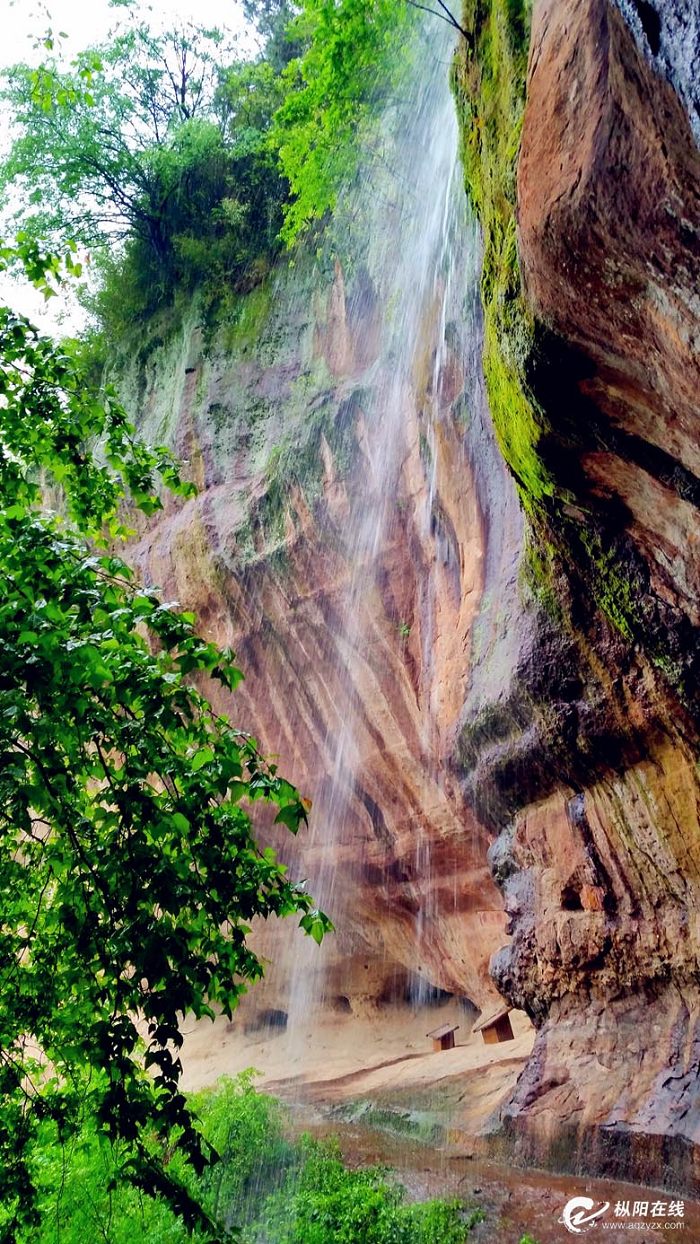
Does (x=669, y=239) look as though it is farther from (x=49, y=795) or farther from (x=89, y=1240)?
(x=89, y=1240)

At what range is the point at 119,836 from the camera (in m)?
3.43

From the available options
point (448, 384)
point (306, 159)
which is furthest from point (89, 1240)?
point (306, 159)

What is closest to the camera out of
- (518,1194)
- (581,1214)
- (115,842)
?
(115,842)

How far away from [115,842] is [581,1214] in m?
5.85

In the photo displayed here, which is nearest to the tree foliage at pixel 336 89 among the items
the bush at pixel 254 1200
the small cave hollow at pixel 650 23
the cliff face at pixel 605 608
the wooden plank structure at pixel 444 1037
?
the cliff face at pixel 605 608

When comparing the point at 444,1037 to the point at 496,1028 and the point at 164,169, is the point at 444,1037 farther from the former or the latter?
the point at 164,169

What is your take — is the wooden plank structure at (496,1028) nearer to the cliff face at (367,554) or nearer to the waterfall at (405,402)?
the cliff face at (367,554)

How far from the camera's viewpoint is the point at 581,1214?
22.2ft

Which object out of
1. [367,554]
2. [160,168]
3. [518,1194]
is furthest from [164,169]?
[518,1194]

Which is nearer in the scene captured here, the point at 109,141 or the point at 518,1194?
the point at 518,1194

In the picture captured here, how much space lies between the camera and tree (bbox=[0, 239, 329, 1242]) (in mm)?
3066

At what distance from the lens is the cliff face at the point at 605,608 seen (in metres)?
3.86

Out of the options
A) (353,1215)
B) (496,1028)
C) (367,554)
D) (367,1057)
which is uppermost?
(367,554)

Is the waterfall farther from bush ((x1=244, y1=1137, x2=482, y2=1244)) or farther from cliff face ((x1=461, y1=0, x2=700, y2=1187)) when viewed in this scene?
bush ((x1=244, y1=1137, x2=482, y2=1244))
